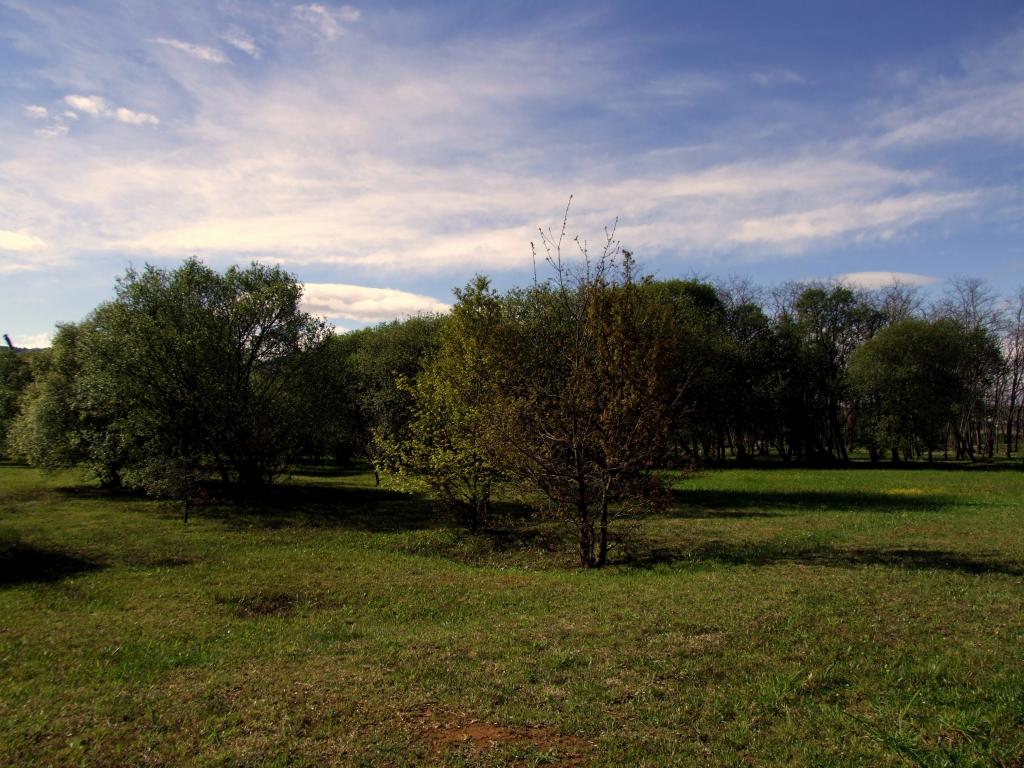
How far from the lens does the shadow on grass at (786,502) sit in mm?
24344

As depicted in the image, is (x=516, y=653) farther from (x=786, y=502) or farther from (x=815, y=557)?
(x=786, y=502)

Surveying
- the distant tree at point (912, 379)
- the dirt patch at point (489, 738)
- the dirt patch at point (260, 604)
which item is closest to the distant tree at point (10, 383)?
the dirt patch at point (260, 604)

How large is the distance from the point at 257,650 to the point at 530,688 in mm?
4190

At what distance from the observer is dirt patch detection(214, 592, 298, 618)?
11.1 meters

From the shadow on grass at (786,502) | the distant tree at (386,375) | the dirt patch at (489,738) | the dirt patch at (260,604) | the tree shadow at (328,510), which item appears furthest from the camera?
the distant tree at (386,375)

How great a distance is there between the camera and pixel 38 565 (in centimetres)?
1490

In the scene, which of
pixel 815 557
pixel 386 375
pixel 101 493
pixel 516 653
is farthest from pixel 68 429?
pixel 815 557

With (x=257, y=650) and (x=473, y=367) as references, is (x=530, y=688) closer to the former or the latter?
(x=257, y=650)

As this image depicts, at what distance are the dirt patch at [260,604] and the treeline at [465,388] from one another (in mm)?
5761

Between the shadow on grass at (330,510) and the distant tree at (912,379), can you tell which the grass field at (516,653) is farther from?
the distant tree at (912,379)

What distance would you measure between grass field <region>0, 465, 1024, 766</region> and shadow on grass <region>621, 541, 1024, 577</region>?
0.13 metres

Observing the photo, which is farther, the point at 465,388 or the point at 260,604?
the point at 465,388

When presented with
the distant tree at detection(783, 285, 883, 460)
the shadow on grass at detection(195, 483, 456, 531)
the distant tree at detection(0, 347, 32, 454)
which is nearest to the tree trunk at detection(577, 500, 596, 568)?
the shadow on grass at detection(195, 483, 456, 531)

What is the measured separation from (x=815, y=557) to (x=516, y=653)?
9.60 m
